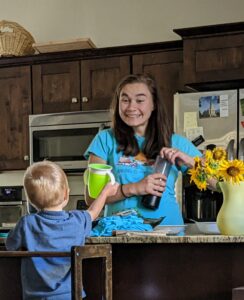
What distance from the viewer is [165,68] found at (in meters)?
3.61

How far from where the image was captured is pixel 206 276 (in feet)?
4.83

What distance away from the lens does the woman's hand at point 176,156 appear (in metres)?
1.85

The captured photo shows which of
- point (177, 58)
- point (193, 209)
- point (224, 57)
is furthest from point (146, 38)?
point (193, 209)

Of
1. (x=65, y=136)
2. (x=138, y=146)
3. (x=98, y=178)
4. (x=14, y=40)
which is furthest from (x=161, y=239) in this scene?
(x=14, y=40)

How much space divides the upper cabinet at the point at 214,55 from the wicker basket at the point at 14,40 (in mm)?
1323

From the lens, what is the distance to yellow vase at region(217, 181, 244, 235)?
148 cm

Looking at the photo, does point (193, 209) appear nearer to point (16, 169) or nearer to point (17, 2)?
point (16, 169)

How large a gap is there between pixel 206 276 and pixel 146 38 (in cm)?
284

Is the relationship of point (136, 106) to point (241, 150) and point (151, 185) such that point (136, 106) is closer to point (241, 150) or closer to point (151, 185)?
point (151, 185)

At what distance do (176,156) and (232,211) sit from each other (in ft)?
1.31

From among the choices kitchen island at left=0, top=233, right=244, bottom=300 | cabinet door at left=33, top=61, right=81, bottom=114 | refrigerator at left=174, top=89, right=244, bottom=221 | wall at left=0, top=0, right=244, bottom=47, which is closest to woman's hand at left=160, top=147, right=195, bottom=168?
kitchen island at left=0, top=233, right=244, bottom=300

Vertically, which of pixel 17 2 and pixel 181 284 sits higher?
pixel 17 2

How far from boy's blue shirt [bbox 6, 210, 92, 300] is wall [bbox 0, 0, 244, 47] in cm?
277

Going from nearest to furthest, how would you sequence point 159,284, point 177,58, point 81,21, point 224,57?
point 159,284 → point 224,57 → point 177,58 → point 81,21
